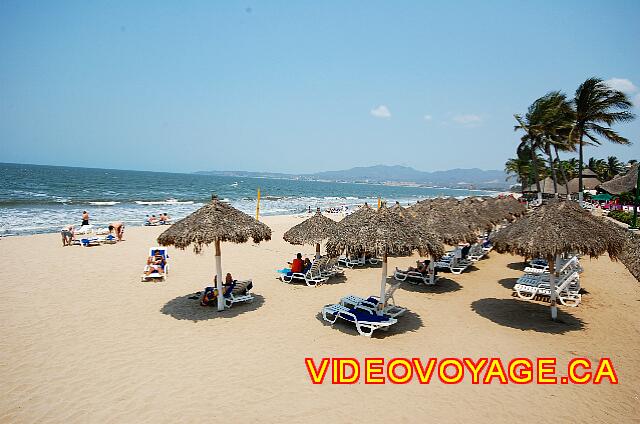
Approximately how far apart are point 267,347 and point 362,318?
202 centimetres

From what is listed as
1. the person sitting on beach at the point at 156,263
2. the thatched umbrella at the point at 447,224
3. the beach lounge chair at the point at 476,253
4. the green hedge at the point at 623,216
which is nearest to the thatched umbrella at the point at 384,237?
the thatched umbrella at the point at 447,224

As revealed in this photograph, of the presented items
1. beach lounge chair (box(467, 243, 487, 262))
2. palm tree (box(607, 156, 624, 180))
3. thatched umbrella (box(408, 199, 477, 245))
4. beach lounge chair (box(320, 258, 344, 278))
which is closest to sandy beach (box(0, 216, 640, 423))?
beach lounge chair (box(320, 258, 344, 278))

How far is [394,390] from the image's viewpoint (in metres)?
5.30

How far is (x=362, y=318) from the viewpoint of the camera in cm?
719

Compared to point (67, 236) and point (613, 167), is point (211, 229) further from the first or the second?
point (613, 167)

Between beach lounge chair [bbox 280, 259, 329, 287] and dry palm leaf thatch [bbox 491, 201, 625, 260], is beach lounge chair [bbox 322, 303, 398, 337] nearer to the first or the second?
beach lounge chair [bbox 280, 259, 329, 287]

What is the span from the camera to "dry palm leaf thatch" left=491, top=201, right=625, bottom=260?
738cm

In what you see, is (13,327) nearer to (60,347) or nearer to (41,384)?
(60,347)

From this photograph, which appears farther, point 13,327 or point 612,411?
point 13,327

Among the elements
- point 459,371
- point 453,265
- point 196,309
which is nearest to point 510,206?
point 453,265

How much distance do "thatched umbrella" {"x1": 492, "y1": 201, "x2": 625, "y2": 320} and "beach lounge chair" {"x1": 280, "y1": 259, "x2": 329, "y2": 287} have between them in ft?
16.9

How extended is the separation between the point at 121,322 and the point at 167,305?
4.16 feet

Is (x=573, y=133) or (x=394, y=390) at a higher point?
(x=573, y=133)

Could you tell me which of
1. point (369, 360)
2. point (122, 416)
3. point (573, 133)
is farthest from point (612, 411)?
point (573, 133)
